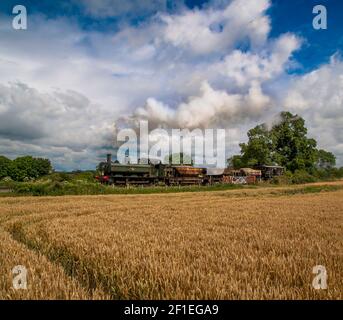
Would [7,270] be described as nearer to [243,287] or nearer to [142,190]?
[243,287]

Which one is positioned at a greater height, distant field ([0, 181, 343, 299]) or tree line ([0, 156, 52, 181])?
tree line ([0, 156, 52, 181])

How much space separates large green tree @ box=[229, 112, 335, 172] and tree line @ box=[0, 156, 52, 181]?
58.6 m

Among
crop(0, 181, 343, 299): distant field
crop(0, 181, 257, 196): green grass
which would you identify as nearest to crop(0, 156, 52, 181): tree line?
crop(0, 181, 257, 196): green grass

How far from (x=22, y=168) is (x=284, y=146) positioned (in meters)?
72.9

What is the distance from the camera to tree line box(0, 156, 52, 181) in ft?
271

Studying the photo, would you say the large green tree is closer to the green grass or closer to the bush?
the bush

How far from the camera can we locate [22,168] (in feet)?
277

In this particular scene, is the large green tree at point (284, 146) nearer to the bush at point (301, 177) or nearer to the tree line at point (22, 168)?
the bush at point (301, 177)

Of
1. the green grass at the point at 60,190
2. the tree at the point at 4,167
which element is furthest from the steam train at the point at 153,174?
the tree at the point at 4,167

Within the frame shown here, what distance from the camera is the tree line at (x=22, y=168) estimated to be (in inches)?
3256

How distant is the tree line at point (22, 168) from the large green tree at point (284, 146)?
58.6 metres
